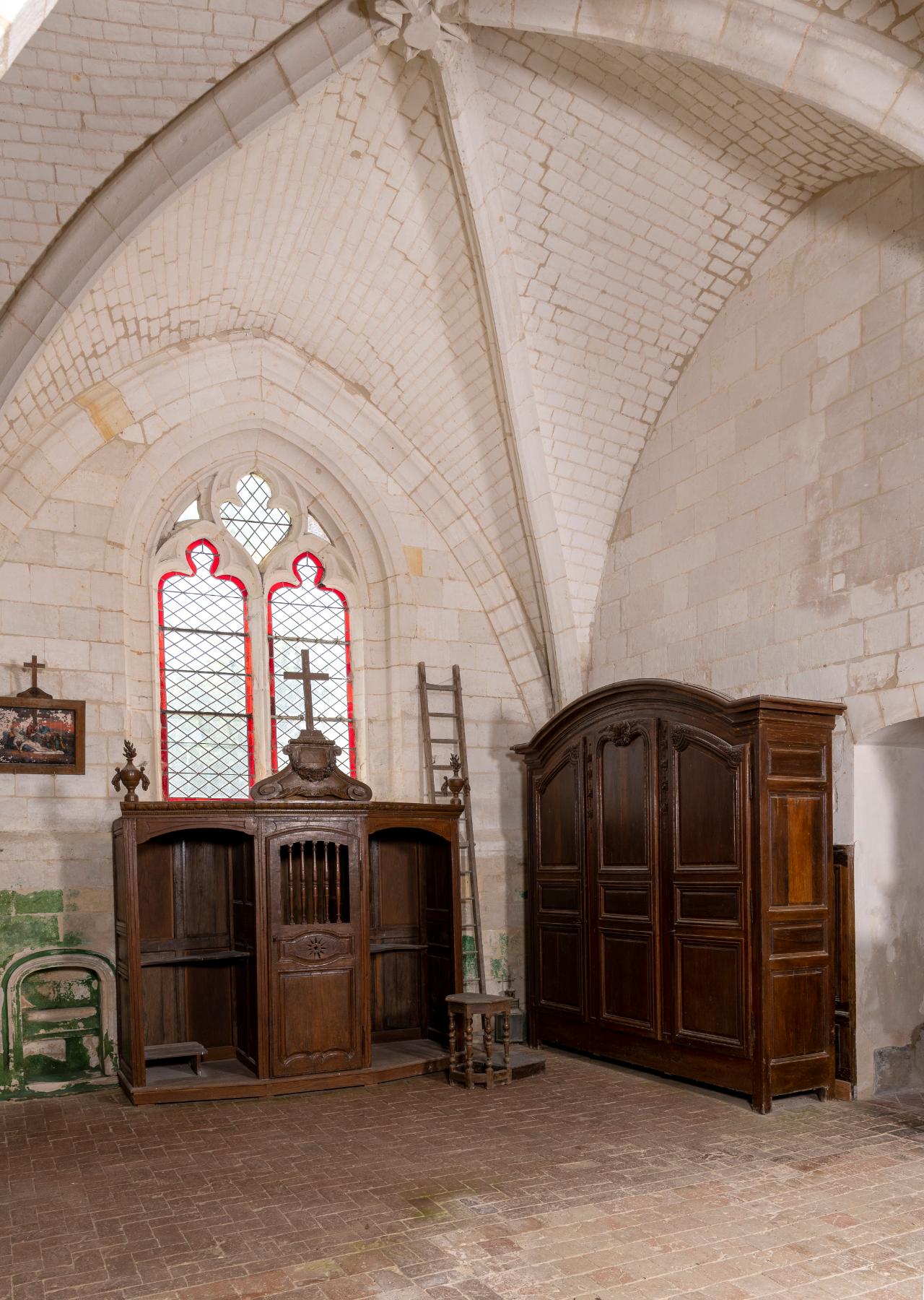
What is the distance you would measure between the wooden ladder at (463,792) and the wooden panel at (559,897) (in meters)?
0.63

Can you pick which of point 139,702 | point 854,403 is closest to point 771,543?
point 854,403

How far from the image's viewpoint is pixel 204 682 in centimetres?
859

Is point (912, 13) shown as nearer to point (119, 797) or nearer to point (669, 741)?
point (669, 741)

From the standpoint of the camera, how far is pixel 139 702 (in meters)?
8.16

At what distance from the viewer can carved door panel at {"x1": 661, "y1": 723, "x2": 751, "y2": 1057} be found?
6.47m

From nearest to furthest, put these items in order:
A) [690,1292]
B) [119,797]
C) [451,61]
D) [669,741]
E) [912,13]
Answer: [690,1292] → [912,13] → [451,61] → [669,741] → [119,797]

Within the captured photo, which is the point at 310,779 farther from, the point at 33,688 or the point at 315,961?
the point at 33,688

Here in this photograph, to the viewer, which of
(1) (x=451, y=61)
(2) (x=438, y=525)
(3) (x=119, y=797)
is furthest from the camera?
(2) (x=438, y=525)

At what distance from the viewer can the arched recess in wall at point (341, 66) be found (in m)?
5.45

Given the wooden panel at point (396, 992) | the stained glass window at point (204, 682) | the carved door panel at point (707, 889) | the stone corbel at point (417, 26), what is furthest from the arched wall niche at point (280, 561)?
the stone corbel at point (417, 26)

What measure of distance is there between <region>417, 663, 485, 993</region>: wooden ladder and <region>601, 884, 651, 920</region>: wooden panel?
4.60ft

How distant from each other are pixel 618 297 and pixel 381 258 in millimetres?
1749

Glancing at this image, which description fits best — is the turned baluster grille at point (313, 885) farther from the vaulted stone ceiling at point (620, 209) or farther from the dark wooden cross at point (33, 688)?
the vaulted stone ceiling at point (620, 209)

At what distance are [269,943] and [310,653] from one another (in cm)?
271
